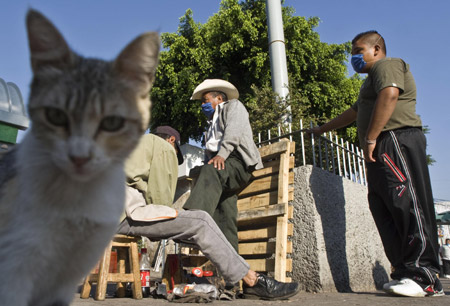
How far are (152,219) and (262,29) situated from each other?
18411mm

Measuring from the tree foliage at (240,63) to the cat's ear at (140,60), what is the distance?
17.1m

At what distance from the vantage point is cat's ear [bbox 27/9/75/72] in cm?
156

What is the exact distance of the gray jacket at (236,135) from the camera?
4637 millimetres

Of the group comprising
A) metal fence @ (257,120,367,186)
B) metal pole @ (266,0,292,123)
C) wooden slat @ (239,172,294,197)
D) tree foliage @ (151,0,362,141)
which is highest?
tree foliage @ (151,0,362,141)

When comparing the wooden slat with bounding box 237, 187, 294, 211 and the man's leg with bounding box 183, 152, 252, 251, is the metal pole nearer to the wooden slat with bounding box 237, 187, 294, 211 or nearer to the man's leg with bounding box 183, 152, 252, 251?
the wooden slat with bounding box 237, 187, 294, 211

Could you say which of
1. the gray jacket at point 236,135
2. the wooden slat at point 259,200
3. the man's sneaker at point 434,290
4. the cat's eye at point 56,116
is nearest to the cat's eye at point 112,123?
the cat's eye at point 56,116

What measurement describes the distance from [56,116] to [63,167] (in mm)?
215

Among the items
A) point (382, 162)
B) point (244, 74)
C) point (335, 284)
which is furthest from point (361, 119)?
point (244, 74)

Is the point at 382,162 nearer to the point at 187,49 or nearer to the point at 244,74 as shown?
the point at 244,74

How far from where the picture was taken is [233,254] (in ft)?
12.2

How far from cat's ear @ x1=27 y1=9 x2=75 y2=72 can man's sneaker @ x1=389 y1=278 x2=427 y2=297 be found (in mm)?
3896

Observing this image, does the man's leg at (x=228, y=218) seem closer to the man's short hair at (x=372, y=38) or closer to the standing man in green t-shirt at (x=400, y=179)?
the standing man in green t-shirt at (x=400, y=179)

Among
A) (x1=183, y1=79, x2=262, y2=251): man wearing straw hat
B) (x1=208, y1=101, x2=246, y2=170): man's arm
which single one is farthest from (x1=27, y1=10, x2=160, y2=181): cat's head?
(x1=208, y1=101, x2=246, y2=170): man's arm

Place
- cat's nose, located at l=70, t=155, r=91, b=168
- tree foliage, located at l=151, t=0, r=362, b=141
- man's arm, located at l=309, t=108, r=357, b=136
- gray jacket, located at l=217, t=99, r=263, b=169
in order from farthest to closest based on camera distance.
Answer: tree foliage, located at l=151, t=0, r=362, b=141, man's arm, located at l=309, t=108, r=357, b=136, gray jacket, located at l=217, t=99, r=263, b=169, cat's nose, located at l=70, t=155, r=91, b=168
